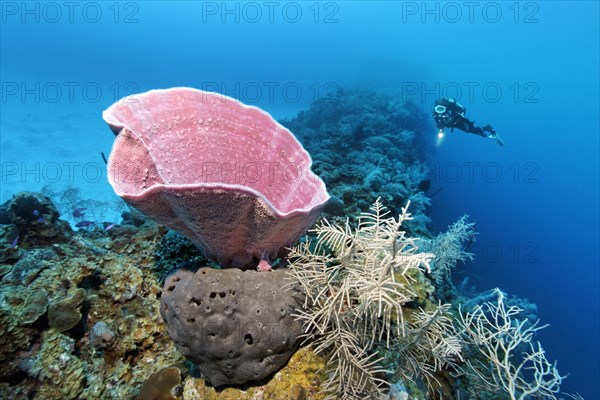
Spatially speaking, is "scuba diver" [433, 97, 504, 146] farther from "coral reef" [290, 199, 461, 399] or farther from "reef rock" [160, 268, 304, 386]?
"reef rock" [160, 268, 304, 386]

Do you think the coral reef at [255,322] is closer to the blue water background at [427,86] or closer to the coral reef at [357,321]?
the coral reef at [357,321]

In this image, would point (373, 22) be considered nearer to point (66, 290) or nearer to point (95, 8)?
point (95, 8)

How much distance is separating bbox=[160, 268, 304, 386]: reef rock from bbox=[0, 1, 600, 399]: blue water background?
7506mm

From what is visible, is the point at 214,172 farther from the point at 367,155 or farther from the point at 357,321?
the point at 367,155

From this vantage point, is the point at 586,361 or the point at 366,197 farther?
the point at 586,361

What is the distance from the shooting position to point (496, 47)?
98.4 meters

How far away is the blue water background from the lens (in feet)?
65.5

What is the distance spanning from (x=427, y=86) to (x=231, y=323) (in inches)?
2182

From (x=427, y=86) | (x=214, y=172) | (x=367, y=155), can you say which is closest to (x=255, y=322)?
(x=214, y=172)

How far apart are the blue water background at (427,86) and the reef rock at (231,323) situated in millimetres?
7506

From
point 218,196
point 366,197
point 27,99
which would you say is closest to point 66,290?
point 218,196

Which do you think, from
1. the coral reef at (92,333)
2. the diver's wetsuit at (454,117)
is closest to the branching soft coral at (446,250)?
the coral reef at (92,333)

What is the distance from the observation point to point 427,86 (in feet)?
157

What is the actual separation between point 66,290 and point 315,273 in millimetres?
2402
